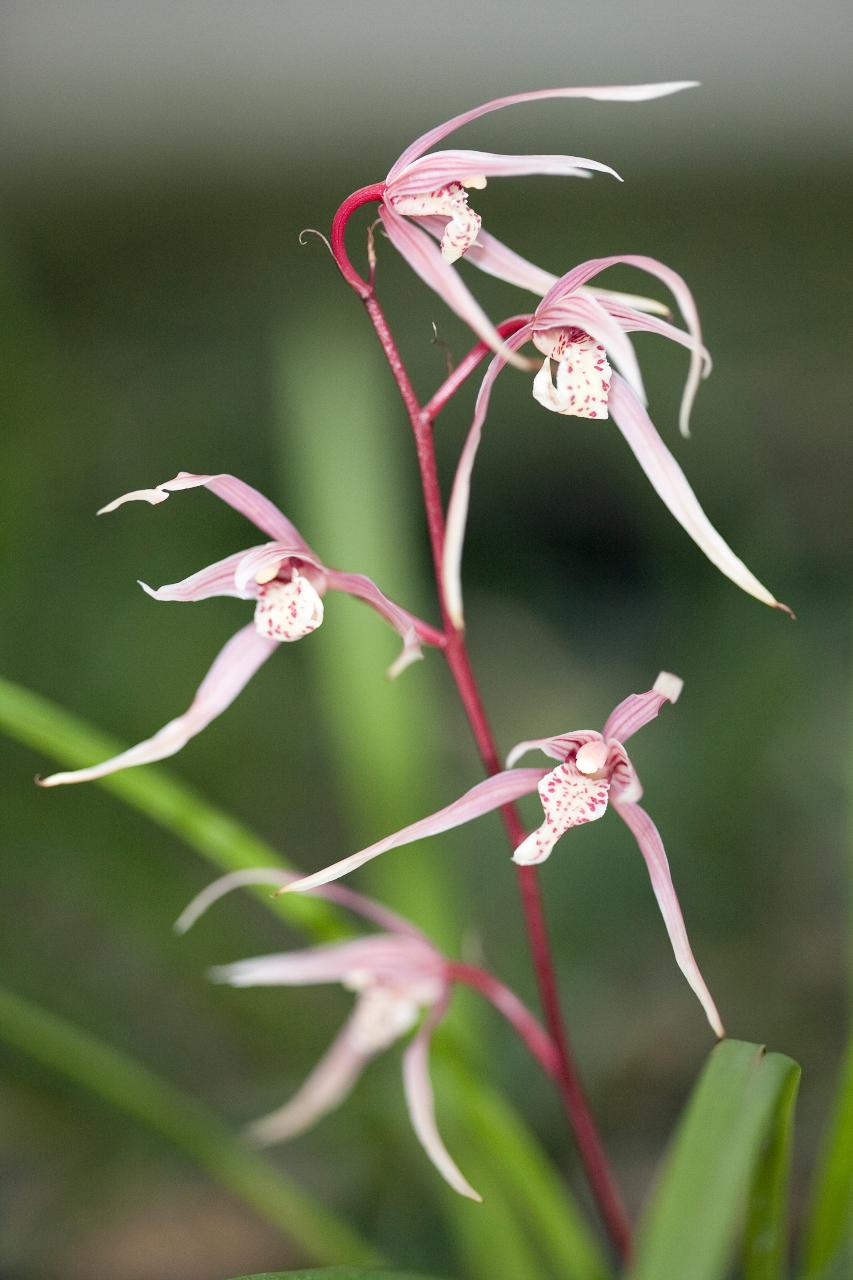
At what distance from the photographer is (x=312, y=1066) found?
4.35 feet

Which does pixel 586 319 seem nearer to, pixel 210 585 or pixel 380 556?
pixel 210 585

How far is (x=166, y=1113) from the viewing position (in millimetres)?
771

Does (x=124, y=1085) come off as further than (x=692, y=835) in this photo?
No

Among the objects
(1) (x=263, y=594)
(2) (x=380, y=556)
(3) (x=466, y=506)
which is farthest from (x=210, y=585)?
(2) (x=380, y=556)

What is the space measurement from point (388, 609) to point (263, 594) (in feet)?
0.24

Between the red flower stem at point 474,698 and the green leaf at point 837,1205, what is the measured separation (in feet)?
0.40

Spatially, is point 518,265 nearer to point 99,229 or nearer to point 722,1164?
point 722,1164

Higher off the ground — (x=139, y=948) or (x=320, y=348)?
(x=320, y=348)

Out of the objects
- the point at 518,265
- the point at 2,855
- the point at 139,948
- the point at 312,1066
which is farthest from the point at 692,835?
the point at 518,265

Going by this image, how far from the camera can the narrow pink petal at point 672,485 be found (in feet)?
1.52

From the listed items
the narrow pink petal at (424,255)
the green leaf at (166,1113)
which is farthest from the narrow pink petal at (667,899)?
the green leaf at (166,1113)

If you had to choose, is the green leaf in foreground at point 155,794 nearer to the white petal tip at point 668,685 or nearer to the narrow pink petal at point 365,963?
the narrow pink petal at point 365,963

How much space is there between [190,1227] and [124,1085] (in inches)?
22.4

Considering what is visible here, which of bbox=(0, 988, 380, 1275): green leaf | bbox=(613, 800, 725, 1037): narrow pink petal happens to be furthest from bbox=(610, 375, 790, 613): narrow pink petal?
bbox=(0, 988, 380, 1275): green leaf
